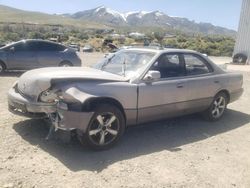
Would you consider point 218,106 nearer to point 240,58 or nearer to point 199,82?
point 199,82

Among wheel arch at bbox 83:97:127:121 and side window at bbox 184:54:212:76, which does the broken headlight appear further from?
side window at bbox 184:54:212:76

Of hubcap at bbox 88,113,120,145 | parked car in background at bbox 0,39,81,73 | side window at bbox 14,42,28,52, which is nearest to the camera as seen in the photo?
hubcap at bbox 88,113,120,145

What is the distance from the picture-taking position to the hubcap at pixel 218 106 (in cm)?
756

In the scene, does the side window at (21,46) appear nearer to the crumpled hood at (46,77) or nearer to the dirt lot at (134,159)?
the dirt lot at (134,159)

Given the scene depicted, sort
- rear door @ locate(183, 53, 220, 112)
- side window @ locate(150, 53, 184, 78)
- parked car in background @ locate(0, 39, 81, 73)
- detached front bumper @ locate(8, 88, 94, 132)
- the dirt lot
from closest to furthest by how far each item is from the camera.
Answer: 1. the dirt lot
2. detached front bumper @ locate(8, 88, 94, 132)
3. side window @ locate(150, 53, 184, 78)
4. rear door @ locate(183, 53, 220, 112)
5. parked car in background @ locate(0, 39, 81, 73)

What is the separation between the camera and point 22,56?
42.9ft

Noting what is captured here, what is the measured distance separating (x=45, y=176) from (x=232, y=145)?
347 centimetres

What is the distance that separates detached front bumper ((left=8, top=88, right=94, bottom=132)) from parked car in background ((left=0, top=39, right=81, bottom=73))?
785 cm

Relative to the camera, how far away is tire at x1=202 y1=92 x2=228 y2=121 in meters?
7.44

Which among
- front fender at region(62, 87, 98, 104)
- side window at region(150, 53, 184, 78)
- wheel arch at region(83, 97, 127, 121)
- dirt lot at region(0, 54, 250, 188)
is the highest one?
side window at region(150, 53, 184, 78)

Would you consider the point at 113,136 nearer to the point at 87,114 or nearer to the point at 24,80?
the point at 87,114

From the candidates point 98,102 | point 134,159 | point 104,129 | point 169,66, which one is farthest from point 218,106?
point 98,102

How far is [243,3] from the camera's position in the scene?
22.0m

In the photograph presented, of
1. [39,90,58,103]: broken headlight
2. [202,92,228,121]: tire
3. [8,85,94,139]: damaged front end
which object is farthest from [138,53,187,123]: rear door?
[39,90,58,103]: broken headlight
